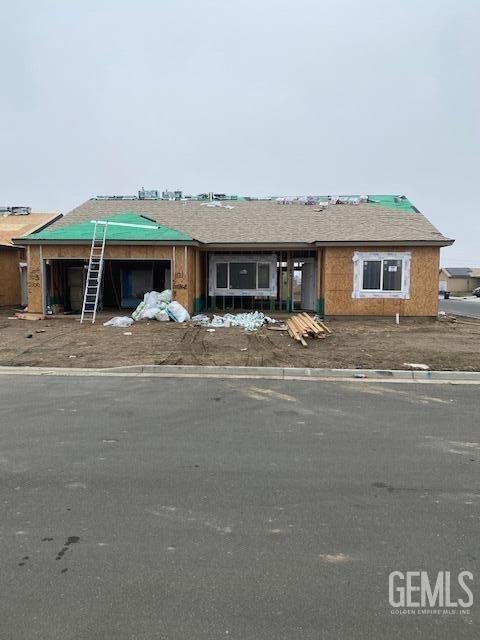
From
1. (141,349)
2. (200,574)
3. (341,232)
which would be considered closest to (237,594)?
(200,574)

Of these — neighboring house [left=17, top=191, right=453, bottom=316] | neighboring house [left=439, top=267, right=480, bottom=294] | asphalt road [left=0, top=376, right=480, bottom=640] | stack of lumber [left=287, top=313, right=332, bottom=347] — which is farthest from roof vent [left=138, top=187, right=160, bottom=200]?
neighboring house [left=439, top=267, right=480, bottom=294]

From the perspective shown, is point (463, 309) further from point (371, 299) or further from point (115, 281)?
point (115, 281)

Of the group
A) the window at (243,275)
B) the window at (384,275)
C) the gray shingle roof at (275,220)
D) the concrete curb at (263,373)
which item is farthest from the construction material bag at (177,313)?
the window at (384,275)

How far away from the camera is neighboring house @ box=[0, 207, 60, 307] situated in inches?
935

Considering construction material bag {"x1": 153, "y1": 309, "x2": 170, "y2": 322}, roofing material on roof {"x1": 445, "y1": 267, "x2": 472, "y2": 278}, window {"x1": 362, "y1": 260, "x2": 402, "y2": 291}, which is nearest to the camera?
construction material bag {"x1": 153, "y1": 309, "x2": 170, "y2": 322}

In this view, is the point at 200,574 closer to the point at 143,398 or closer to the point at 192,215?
the point at 143,398

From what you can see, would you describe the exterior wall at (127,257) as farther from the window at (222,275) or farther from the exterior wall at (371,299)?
the exterior wall at (371,299)

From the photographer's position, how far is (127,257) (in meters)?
18.3

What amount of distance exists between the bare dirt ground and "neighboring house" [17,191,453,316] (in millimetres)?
2117

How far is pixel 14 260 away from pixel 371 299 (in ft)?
57.1

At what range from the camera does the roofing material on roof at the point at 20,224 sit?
23.7 metres

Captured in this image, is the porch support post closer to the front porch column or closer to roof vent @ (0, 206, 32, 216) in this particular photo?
the front porch column

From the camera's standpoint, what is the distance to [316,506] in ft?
13.5

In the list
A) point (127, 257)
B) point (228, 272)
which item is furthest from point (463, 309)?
point (127, 257)
